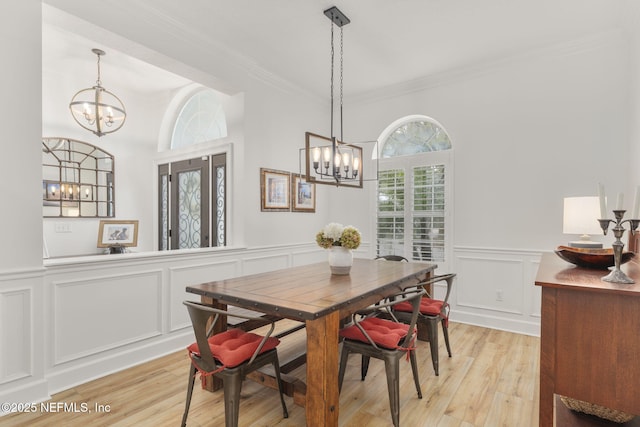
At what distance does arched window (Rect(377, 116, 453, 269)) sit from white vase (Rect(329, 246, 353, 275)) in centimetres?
195

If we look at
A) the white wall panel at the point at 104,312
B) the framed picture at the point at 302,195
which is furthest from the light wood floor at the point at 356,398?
the framed picture at the point at 302,195

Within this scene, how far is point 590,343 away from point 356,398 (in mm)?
1517


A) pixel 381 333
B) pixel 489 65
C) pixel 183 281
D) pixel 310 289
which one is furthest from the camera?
pixel 489 65

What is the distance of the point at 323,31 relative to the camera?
322cm

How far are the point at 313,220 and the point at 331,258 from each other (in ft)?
7.13

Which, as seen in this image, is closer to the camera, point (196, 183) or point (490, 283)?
point (490, 283)

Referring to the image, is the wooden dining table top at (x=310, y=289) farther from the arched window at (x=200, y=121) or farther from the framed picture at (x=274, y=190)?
the arched window at (x=200, y=121)

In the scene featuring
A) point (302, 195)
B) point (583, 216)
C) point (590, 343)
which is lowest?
point (590, 343)

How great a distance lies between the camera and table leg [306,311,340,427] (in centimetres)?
181

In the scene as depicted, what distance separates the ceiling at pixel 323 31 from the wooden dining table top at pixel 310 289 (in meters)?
2.26

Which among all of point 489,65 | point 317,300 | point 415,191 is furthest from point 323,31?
point 317,300

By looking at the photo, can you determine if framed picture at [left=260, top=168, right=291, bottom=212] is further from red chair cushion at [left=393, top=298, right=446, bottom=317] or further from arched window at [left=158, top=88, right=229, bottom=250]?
red chair cushion at [left=393, top=298, right=446, bottom=317]

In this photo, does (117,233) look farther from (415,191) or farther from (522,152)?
(522,152)

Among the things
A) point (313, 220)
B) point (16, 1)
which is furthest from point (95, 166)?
point (313, 220)
